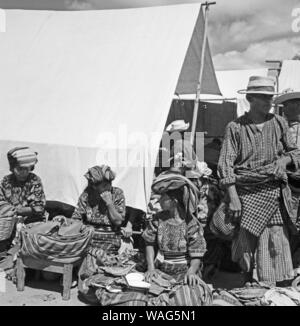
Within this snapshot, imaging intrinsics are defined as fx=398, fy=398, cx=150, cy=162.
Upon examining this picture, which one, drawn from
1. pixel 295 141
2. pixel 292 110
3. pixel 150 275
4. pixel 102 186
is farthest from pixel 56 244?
pixel 292 110

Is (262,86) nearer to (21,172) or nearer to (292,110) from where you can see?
(292,110)

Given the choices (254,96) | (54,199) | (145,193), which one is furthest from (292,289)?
(54,199)

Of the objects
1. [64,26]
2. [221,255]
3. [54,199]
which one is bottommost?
[221,255]

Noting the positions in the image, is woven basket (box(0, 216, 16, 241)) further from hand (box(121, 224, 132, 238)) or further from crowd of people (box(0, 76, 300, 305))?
hand (box(121, 224, 132, 238))

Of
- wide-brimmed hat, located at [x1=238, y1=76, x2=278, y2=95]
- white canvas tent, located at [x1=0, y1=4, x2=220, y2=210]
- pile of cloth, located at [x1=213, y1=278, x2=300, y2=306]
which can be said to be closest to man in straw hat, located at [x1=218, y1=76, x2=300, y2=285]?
wide-brimmed hat, located at [x1=238, y1=76, x2=278, y2=95]

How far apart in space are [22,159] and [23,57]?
2.33 metres

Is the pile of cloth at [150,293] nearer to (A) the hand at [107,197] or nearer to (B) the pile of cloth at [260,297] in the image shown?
(B) the pile of cloth at [260,297]

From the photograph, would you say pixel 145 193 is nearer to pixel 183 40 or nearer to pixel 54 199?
pixel 54 199

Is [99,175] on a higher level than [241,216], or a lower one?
higher

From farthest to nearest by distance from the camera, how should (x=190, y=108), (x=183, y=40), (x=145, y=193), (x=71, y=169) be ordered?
(x=190, y=108) < (x=183, y=40) < (x=71, y=169) < (x=145, y=193)

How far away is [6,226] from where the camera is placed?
3.23m

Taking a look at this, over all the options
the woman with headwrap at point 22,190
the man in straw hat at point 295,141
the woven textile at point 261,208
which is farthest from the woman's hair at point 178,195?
the woman with headwrap at point 22,190

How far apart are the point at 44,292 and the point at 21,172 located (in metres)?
1.02

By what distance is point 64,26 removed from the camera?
5285 millimetres
